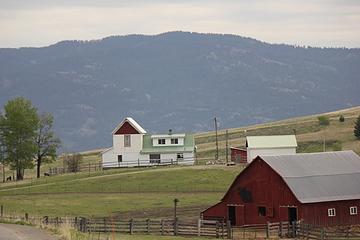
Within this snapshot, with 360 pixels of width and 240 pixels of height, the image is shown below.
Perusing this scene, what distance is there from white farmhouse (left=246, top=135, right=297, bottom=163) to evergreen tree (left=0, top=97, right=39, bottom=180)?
29.7 metres

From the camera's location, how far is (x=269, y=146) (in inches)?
4619

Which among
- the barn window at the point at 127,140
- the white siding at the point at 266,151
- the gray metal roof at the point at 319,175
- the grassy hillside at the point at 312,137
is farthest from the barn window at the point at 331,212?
the barn window at the point at 127,140

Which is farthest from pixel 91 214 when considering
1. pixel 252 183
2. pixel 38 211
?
pixel 252 183

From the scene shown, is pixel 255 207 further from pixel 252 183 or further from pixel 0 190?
pixel 0 190

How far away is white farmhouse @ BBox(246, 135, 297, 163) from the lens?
116812mm

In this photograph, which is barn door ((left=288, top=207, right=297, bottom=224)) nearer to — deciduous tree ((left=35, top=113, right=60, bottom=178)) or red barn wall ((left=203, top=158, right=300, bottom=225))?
red barn wall ((left=203, top=158, right=300, bottom=225))

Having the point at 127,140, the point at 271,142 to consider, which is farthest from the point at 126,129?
the point at 271,142

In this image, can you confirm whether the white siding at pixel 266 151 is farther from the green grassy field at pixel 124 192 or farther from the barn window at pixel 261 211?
the barn window at pixel 261 211

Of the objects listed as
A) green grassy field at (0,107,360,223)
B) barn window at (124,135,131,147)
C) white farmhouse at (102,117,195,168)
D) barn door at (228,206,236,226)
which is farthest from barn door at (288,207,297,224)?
barn window at (124,135,131,147)

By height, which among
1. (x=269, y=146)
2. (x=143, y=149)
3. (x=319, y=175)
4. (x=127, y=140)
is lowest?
(x=319, y=175)

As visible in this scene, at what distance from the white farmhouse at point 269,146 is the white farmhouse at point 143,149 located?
13675 millimetres

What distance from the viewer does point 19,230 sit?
5534cm

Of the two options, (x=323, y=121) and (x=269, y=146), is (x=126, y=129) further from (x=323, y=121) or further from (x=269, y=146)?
(x=323, y=121)

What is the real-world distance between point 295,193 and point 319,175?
414 cm
